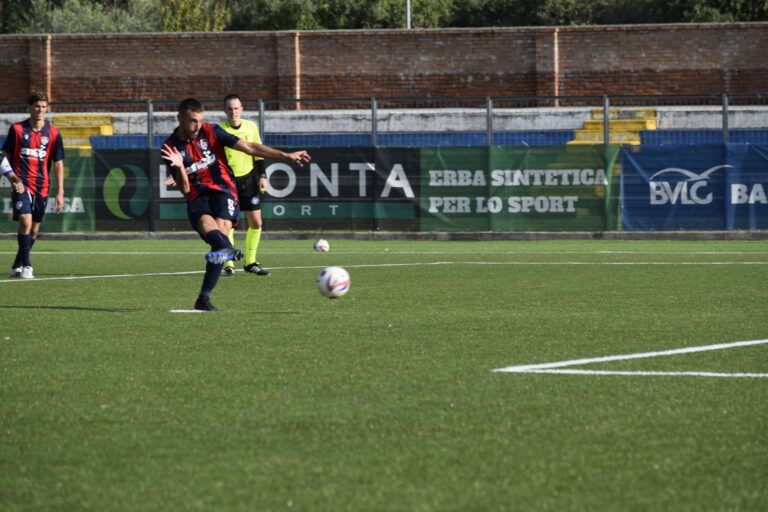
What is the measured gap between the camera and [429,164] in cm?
2464

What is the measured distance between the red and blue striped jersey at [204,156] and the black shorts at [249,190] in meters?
4.09

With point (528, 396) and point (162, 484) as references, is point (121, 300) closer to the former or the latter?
point (528, 396)

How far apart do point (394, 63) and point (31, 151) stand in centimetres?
2498

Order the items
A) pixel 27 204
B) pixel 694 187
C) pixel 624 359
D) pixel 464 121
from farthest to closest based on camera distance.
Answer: pixel 464 121 < pixel 694 187 < pixel 27 204 < pixel 624 359

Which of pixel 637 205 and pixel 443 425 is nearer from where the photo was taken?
pixel 443 425

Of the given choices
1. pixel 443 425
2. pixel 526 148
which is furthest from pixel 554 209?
pixel 443 425

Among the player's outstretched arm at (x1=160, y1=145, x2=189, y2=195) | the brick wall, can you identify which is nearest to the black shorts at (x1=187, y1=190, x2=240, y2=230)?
the player's outstretched arm at (x1=160, y1=145, x2=189, y2=195)

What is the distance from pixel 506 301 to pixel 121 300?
11.6 ft

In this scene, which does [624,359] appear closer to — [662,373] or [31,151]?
[662,373]

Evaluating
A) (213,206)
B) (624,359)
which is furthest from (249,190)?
(624,359)

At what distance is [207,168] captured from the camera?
11453 millimetres

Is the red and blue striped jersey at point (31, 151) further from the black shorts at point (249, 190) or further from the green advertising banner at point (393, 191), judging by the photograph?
the green advertising banner at point (393, 191)

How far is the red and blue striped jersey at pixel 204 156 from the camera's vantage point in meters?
11.4

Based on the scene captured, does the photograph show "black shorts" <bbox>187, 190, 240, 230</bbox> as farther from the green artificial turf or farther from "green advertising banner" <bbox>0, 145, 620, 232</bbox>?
"green advertising banner" <bbox>0, 145, 620, 232</bbox>
